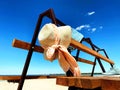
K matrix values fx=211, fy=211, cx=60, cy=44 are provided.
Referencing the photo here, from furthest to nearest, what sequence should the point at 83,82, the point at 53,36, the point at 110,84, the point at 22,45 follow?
the point at 22,45 → the point at 53,36 → the point at 83,82 → the point at 110,84

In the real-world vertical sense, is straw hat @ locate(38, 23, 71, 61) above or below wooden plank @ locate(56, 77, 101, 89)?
above

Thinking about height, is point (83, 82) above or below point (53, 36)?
below

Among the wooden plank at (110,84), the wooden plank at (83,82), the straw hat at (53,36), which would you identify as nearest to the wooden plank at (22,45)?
the straw hat at (53,36)

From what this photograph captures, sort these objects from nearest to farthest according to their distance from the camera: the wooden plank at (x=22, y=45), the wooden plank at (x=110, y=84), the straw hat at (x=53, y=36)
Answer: the wooden plank at (x=110, y=84)
the straw hat at (x=53, y=36)
the wooden plank at (x=22, y=45)

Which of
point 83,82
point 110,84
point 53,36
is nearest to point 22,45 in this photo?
point 53,36

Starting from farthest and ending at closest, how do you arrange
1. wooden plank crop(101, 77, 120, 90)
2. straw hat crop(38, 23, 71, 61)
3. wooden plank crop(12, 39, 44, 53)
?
wooden plank crop(12, 39, 44, 53) → straw hat crop(38, 23, 71, 61) → wooden plank crop(101, 77, 120, 90)

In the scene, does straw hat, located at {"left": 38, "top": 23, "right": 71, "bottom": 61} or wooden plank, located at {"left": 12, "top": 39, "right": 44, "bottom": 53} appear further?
wooden plank, located at {"left": 12, "top": 39, "right": 44, "bottom": 53}

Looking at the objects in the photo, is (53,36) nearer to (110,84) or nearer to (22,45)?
(22,45)

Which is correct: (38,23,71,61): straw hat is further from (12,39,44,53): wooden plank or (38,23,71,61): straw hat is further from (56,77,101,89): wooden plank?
(56,77,101,89): wooden plank

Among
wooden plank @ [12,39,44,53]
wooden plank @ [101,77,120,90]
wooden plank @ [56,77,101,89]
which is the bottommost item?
wooden plank @ [101,77,120,90]

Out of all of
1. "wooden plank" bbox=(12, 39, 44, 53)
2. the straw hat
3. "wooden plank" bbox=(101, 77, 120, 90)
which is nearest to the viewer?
"wooden plank" bbox=(101, 77, 120, 90)

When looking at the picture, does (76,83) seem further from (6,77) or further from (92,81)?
(6,77)

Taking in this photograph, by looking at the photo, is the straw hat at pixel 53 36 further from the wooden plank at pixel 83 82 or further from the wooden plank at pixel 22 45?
the wooden plank at pixel 83 82

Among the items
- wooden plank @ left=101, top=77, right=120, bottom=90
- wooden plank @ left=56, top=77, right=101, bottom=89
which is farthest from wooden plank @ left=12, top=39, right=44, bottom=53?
wooden plank @ left=101, top=77, right=120, bottom=90
